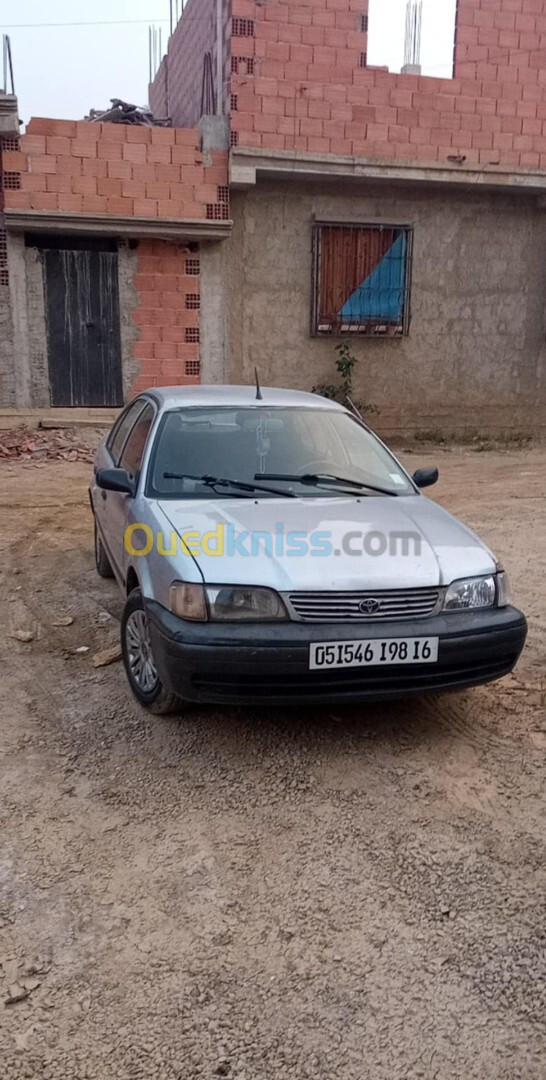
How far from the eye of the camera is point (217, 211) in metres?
11.7

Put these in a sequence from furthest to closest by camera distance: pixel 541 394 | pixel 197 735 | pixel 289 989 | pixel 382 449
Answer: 1. pixel 541 394
2. pixel 382 449
3. pixel 197 735
4. pixel 289 989

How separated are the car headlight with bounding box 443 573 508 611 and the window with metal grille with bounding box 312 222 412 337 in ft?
31.5

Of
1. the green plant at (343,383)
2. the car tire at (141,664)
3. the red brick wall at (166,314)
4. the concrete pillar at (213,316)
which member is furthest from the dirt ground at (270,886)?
the green plant at (343,383)

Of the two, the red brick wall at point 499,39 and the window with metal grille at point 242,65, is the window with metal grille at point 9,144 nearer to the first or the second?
the window with metal grille at point 242,65

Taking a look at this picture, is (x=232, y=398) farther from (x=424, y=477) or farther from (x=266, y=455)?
(x=424, y=477)

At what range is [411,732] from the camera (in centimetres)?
359

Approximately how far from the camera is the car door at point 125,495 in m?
4.34

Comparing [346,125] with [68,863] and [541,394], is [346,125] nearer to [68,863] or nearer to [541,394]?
[541,394]

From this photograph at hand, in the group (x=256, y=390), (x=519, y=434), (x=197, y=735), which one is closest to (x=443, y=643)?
(x=197, y=735)

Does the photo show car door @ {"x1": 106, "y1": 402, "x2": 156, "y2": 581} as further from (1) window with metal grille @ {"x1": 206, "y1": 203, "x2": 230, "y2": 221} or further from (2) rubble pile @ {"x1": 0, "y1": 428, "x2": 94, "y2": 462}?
(1) window with metal grille @ {"x1": 206, "y1": 203, "x2": 230, "y2": 221}

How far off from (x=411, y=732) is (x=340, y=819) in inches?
30.2

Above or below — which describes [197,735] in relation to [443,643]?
below

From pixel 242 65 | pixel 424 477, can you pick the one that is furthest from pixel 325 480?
pixel 242 65

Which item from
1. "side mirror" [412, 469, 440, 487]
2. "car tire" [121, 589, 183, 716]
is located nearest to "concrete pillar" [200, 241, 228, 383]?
"side mirror" [412, 469, 440, 487]
